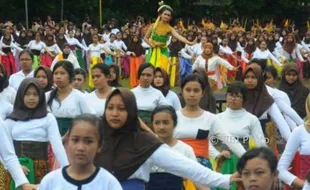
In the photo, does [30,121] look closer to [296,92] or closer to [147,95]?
[147,95]

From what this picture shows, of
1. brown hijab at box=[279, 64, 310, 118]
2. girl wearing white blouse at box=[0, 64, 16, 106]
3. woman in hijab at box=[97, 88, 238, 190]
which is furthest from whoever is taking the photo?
brown hijab at box=[279, 64, 310, 118]

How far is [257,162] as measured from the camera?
4.12 metres

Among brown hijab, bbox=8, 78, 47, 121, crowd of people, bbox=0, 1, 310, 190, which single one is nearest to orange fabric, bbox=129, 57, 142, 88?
crowd of people, bbox=0, 1, 310, 190

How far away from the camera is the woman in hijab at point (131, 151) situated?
4441 millimetres

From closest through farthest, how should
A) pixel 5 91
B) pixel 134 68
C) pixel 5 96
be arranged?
pixel 5 96, pixel 5 91, pixel 134 68

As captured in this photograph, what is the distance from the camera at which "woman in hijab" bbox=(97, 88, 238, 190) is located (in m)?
4.44

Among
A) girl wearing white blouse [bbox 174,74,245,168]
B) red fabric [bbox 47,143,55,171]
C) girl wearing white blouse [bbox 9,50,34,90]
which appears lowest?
red fabric [bbox 47,143,55,171]

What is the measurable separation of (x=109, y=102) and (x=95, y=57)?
20.7m

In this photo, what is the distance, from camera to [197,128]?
22.1 feet

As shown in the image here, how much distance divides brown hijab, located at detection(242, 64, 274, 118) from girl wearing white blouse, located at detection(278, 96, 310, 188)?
2.07 metres

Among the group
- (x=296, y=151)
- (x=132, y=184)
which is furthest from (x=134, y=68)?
(x=132, y=184)

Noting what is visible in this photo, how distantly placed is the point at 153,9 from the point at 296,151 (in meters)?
42.7

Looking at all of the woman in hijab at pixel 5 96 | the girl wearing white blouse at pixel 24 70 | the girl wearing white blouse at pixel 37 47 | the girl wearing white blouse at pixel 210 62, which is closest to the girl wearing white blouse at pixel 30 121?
the woman in hijab at pixel 5 96

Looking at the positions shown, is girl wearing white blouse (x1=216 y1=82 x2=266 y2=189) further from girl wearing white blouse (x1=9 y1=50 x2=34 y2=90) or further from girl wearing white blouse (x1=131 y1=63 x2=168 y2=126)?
girl wearing white blouse (x1=9 y1=50 x2=34 y2=90)
